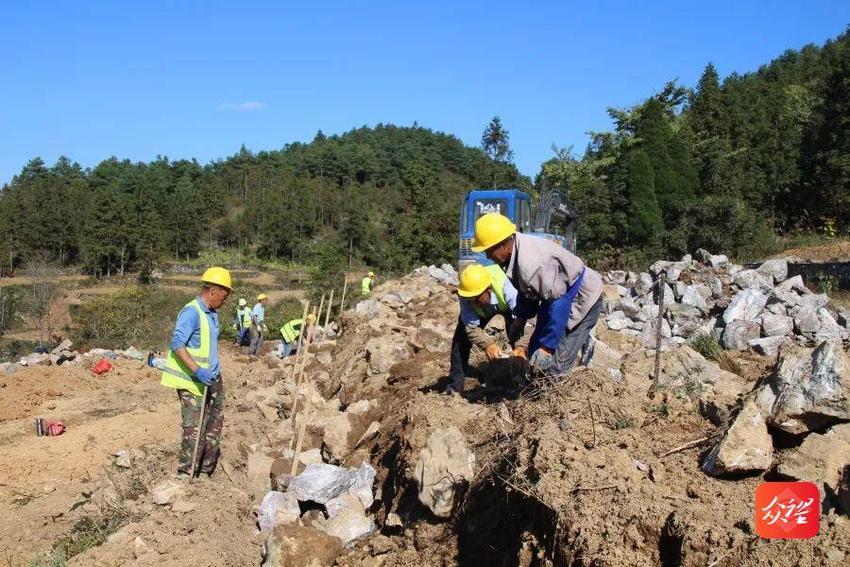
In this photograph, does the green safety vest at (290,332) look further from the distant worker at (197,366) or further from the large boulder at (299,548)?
the large boulder at (299,548)

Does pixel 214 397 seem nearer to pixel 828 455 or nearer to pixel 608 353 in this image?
pixel 608 353

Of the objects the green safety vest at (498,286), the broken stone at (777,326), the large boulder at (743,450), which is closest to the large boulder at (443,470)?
the green safety vest at (498,286)

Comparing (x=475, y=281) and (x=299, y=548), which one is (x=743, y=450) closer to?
(x=475, y=281)

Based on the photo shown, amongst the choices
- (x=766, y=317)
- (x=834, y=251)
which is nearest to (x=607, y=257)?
(x=834, y=251)

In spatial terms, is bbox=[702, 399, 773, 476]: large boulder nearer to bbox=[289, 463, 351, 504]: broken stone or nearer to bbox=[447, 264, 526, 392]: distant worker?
bbox=[447, 264, 526, 392]: distant worker

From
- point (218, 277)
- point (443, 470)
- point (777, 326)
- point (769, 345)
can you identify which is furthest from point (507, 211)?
point (443, 470)

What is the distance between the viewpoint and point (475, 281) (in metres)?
4.81

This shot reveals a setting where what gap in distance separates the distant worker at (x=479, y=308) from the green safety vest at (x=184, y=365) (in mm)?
1827

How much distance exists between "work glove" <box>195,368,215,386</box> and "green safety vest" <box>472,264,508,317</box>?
1.96 metres

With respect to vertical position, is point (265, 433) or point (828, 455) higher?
point (828, 455)

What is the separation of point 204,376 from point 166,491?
82cm

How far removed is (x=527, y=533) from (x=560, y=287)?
4.89 feet

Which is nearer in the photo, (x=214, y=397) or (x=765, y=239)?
(x=214, y=397)

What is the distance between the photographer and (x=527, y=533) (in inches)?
125
